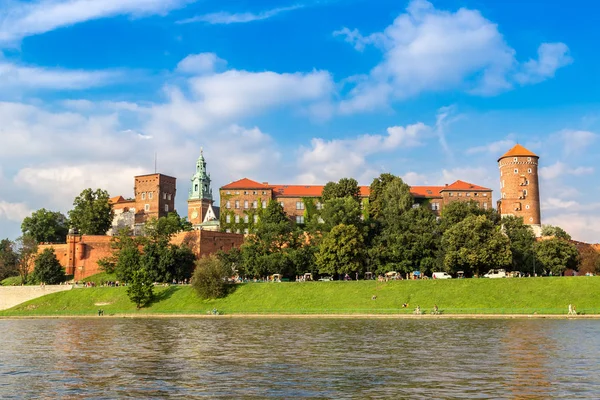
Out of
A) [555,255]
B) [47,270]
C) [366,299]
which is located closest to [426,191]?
[555,255]

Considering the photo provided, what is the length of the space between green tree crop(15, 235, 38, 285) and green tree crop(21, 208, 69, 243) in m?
9.03

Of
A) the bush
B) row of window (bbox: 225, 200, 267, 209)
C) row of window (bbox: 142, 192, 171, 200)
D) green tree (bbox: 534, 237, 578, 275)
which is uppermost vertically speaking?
row of window (bbox: 142, 192, 171, 200)

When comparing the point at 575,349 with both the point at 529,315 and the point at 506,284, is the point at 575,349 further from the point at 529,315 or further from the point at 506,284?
the point at 506,284

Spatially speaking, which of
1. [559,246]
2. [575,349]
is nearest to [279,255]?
[559,246]

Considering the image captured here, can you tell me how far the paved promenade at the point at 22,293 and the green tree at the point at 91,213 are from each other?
20067mm

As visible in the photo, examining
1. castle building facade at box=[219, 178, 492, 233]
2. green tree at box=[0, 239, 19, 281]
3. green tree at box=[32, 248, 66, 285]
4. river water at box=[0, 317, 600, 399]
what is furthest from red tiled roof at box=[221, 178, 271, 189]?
river water at box=[0, 317, 600, 399]

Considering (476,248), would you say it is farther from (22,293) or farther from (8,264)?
(8,264)

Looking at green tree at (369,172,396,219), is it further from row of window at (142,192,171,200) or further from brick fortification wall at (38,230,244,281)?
row of window at (142,192,171,200)

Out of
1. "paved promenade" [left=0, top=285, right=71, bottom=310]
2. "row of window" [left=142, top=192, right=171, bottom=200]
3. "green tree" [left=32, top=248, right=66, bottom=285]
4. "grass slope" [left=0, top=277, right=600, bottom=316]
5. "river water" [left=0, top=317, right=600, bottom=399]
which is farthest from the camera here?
"row of window" [left=142, top=192, right=171, bottom=200]

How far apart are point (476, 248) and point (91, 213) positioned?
174ft

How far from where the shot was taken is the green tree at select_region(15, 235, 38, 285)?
259ft

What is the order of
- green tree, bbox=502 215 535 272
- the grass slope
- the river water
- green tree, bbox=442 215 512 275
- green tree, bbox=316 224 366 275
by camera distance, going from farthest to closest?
1. green tree, bbox=502 215 535 272
2. green tree, bbox=316 224 366 275
3. green tree, bbox=442 215 512 275
4. the grass slope
5. the river water

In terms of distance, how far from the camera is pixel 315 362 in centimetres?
2297

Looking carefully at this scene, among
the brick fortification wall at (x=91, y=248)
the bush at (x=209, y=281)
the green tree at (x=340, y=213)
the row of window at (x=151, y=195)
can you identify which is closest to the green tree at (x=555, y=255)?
the green tree at (x=340, y=213)
